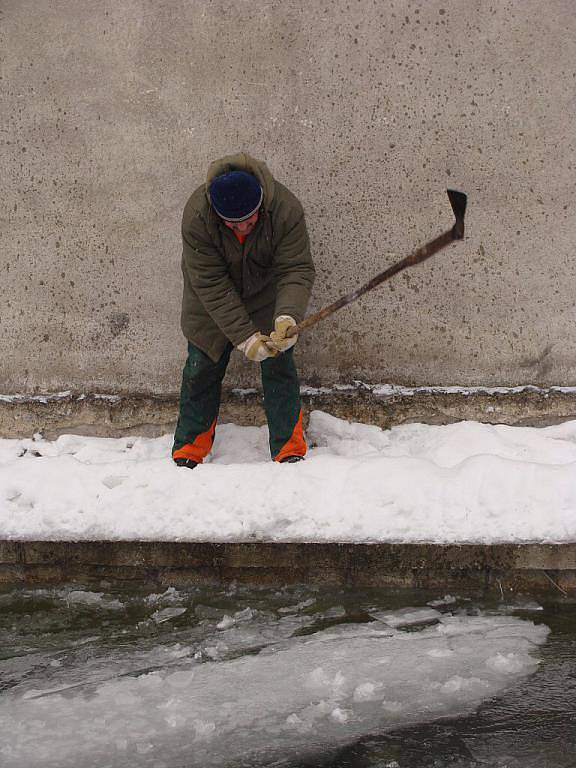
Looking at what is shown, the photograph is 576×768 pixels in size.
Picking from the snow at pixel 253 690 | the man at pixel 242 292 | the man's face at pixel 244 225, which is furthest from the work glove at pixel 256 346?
the snow at pixel 253 690

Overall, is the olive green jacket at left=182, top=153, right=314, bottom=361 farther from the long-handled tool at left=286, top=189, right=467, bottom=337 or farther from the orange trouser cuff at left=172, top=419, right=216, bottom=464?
the orange trouser cuff at left=172, top=419, right=216, bottom=464

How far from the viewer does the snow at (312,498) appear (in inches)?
119

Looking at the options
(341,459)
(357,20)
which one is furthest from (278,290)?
(357,20)

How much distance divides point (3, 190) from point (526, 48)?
8.39ft

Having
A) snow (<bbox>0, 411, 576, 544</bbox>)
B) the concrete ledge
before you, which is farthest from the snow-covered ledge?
the concrete ledge

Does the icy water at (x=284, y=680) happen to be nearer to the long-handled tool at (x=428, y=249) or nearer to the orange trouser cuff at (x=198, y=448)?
the orange trouser cuff at (x=198, y=448)

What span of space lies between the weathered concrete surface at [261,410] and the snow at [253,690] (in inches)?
43.6

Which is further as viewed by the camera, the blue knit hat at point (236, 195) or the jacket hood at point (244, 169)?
the jacket hood at point (244, 169)

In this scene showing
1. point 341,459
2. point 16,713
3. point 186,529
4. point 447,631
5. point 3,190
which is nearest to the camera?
point 16,713

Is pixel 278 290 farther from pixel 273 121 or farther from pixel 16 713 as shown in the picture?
pixel 16 713

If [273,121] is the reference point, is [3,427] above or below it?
below

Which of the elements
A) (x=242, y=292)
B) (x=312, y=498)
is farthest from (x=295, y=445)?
(x=242, y=292)

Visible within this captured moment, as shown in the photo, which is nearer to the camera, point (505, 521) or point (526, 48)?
point (505, 521)

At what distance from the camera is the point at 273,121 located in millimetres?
3543
